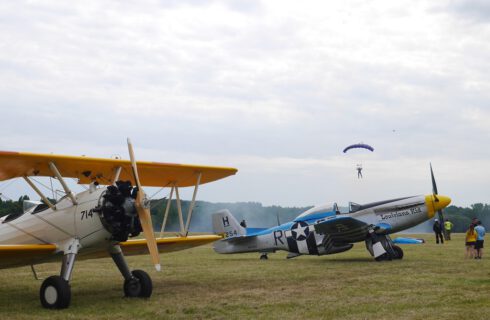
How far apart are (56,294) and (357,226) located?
31.3 feet

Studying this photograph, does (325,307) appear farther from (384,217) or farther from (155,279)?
(384,217)

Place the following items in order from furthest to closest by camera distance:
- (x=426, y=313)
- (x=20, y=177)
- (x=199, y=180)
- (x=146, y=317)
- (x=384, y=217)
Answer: (x=384, y=217)
(x=199, y=180)
(x=20, y=177)
(x=146, y=317)
(x=426, y=313)

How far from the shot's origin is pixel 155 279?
12.2m

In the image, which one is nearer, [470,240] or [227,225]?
[470,240]

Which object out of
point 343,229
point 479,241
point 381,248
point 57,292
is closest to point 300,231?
point 343,229

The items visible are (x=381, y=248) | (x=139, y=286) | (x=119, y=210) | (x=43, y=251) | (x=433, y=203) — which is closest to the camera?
(x=119, y=210)

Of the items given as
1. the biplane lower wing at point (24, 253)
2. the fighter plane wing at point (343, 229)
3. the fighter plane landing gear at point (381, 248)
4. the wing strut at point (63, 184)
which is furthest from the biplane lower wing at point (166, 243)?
the fighter plane landing gear at point (381, 248)

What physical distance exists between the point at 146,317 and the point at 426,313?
3533 mm

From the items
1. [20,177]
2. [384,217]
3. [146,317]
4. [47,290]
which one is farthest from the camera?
[384,217]

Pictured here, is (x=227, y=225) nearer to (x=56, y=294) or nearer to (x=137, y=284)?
(x=137, y=284)

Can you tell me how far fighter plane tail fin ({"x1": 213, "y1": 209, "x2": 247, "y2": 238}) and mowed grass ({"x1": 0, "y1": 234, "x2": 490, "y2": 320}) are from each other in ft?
14.4

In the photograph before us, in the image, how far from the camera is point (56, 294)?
8242 millimetres

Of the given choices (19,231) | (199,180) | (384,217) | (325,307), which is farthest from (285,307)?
(384,217)

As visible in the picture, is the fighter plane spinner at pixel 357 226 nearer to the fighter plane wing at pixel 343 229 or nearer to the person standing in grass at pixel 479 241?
the fighter plane wing at pixel 343 229
